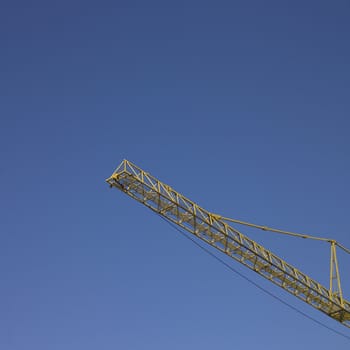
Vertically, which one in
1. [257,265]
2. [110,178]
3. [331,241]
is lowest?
[110,178]

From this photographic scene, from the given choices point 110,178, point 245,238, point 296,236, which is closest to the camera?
point 110,178

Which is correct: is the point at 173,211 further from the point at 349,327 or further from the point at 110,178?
the point at 349,327

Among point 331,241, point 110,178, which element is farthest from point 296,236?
point 110,178

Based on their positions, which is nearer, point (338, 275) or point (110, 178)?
point (110, 178)

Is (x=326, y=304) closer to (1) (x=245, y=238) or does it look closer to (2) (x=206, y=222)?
(1) (x=245, y=238)

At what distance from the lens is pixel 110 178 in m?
45.2

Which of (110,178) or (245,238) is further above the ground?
(245,238)

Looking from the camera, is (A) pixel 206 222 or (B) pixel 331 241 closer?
(A) pixel 206 222

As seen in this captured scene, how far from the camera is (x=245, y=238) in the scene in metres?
48.5

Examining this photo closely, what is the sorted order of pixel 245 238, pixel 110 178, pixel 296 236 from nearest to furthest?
1. pixel 110 178
2. pixel 245 238
3. pixel 296 236

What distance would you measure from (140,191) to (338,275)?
823 inches

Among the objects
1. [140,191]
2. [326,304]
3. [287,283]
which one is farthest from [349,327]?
[140,191]

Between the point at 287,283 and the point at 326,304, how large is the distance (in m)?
4.68

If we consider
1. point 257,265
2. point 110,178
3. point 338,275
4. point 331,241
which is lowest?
point 110,178
